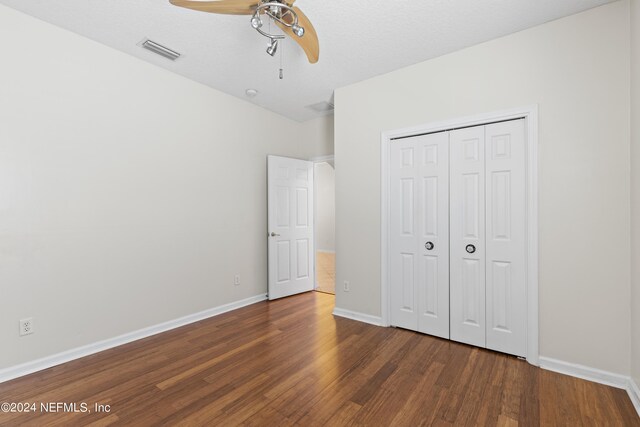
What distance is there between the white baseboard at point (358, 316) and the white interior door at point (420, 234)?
20 centimetres

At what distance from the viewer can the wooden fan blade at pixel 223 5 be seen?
1.71 m

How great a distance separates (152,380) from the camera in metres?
2.17

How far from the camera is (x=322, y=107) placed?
13.7 ft

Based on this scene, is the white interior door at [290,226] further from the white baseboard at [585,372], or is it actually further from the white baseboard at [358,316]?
the white baseboard at [585,372]

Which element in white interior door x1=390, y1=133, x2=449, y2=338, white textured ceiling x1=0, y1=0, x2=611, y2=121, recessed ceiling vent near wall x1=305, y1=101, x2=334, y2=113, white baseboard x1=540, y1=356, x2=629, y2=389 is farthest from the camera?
recessed ceiling vent near wall x1=305, y1=101, x2=334, y2=113

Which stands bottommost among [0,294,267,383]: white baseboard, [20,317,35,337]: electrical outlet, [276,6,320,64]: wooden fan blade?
[0,294,267,383]: white baseboard

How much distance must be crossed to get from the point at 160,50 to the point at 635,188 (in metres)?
3.97

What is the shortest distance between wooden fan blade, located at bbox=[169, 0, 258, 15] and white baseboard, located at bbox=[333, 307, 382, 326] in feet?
9.87

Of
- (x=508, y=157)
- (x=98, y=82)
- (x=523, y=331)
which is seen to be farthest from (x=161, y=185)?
(x=523, y=331)

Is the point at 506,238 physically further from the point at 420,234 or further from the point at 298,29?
the point at 298,29

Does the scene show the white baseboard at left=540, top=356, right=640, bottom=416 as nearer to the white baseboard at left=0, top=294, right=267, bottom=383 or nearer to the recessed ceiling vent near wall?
the white baseboard at left=0, top=294, right=267, bottom=383

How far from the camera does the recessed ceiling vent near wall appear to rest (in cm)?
405

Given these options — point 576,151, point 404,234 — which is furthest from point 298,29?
point 576,151

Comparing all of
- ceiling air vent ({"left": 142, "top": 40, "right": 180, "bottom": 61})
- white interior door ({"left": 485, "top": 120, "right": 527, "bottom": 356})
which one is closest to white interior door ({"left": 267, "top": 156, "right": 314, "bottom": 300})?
ceiling air vent ({"left": 142, "top": 40, "right": 180, "bottom": 61})
